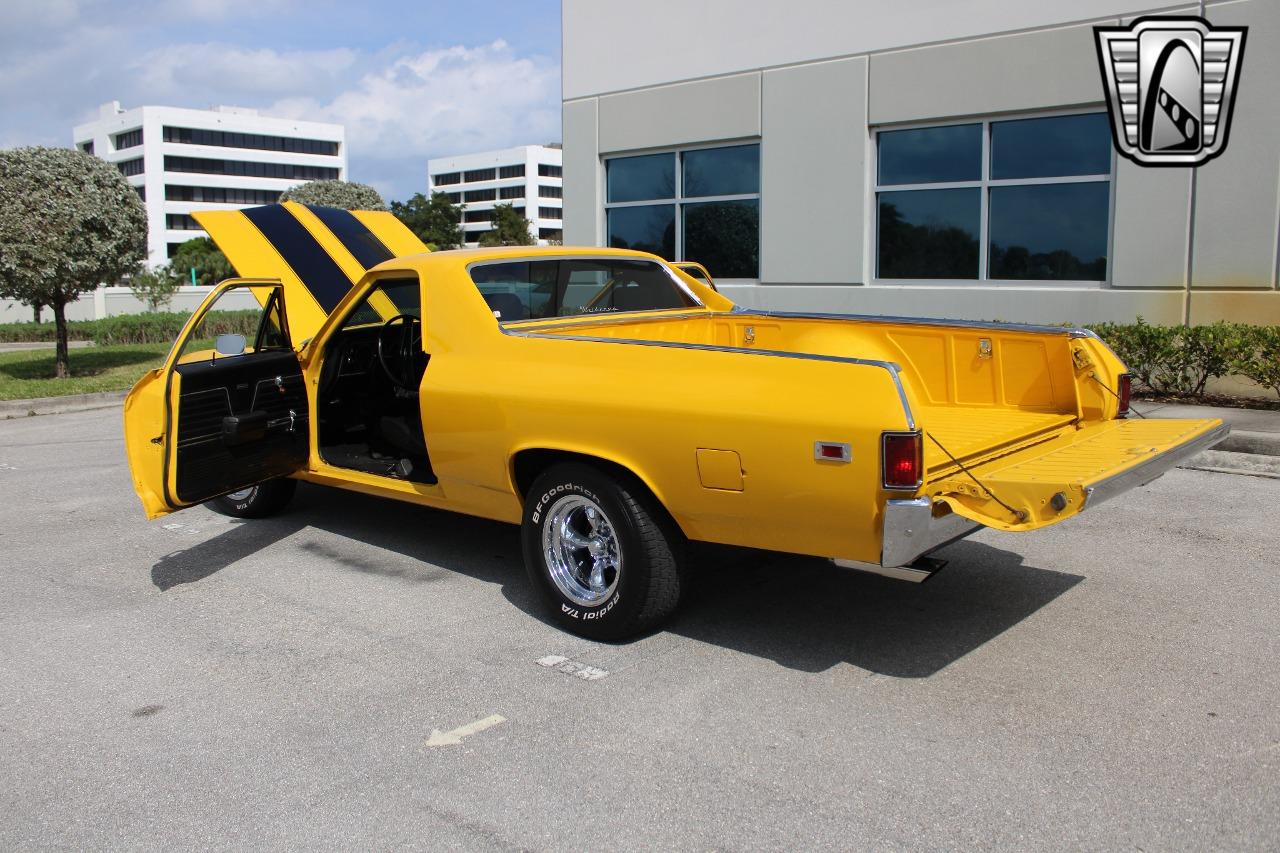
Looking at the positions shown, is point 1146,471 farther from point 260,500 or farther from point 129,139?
point 129,139

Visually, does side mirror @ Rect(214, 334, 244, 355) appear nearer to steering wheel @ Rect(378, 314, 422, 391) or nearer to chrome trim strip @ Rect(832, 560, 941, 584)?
steering wheel @ Rect(378, 314, 422, 391)

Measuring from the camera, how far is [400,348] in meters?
6.37

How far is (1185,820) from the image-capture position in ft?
10.1

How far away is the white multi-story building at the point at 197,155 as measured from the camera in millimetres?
95375

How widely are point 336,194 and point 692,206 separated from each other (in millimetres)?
8966

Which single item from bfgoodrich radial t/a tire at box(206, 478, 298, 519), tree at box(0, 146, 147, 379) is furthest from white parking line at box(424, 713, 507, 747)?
tree at box(0, 146, 147, 379)

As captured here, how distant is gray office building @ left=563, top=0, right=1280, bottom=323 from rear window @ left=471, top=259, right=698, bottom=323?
7.00m

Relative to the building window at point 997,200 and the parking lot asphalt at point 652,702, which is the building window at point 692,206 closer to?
the building window at point 997,200

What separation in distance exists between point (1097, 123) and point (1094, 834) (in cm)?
1042

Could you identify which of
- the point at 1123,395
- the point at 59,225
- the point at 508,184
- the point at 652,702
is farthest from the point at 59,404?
the point at 508,184

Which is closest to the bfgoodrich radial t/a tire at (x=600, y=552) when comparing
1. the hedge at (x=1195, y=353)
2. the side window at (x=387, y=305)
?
the side window at (x=387, y=305)

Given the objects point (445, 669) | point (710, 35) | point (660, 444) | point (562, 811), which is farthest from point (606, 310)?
point (710, 35)

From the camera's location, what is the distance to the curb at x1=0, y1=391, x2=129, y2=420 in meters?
13.1

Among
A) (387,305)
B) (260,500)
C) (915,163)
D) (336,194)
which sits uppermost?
(336,194)
